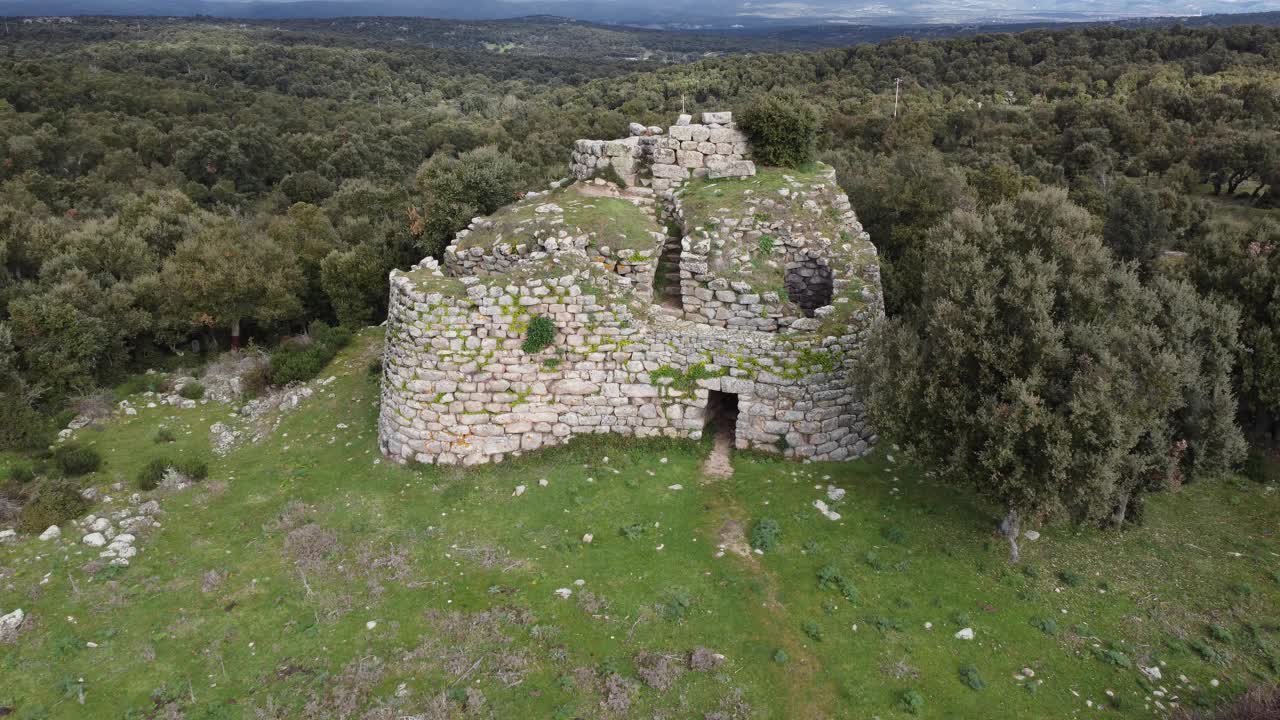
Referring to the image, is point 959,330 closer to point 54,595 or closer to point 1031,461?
point 1031,461

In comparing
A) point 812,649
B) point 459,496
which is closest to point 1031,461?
point 812,649

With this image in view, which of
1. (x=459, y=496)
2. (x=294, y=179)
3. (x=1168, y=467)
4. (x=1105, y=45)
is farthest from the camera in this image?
(x=1105, y=45)

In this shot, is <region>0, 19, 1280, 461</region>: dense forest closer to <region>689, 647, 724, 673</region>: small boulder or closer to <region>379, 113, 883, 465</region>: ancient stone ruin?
<region>379, 113, 883, 465</region>: ancient stone ruin

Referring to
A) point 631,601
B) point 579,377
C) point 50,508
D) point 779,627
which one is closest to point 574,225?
point 579,377

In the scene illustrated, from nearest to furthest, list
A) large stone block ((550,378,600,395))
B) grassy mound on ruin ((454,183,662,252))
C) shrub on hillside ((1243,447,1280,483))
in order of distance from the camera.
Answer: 1. shrub on hillside ((1243,447,1280,483))
2. large stone block ((550,378,600,395))
3. grassy mound on ruin ((454,183,662,252))

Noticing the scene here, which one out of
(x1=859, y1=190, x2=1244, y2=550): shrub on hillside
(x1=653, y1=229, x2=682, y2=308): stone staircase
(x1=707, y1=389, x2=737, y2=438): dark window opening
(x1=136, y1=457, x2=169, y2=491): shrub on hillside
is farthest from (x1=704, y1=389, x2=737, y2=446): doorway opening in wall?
(x1=136, y1=457, x2=169, y2=491): shrub on hillside

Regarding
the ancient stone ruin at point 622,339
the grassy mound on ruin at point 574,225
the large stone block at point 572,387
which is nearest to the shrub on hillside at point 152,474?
the ancient stone ruin at point 622,339

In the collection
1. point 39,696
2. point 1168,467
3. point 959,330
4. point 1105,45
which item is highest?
point 1105,45

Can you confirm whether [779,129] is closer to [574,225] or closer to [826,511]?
[574,225]
